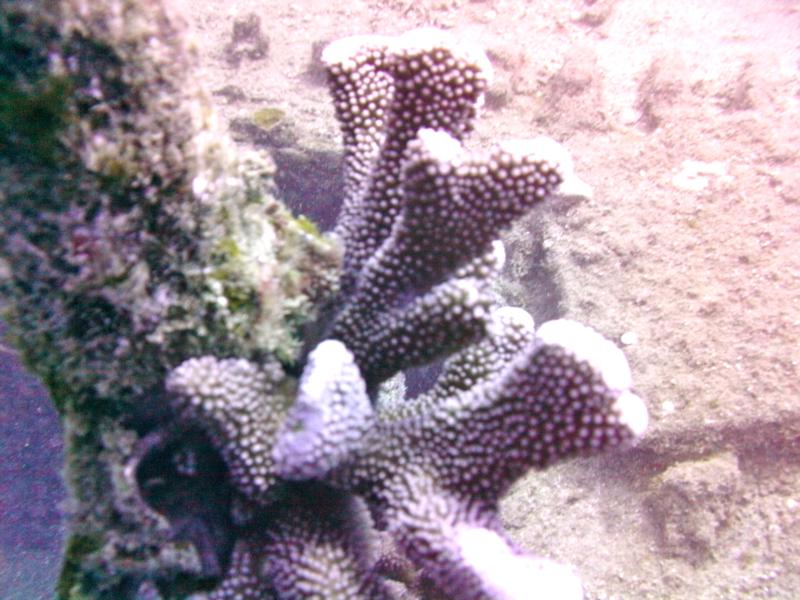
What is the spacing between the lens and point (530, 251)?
5062 mm

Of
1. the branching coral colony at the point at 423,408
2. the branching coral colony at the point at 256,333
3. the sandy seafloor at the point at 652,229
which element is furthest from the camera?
the sandy seafloor at the point at 652,229

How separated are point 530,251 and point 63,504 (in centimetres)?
416

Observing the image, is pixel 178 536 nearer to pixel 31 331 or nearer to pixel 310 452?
pixel 310 452

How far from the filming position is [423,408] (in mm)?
2068

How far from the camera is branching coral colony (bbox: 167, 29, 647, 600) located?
5.29 feet

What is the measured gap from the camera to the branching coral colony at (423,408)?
1.61 m

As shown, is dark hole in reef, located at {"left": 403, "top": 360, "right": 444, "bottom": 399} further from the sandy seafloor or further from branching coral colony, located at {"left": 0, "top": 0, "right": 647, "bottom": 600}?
branching coral colony, located at {"left": 0, "top": 0, "right": 647, "bottom": 600}

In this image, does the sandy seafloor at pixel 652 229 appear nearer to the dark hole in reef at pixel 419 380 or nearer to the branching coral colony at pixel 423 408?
the branching coral colony at pixel 423 408

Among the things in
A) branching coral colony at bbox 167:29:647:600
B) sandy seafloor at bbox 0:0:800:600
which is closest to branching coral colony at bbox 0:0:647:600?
branching coral colony at bbox 167:29:647:600

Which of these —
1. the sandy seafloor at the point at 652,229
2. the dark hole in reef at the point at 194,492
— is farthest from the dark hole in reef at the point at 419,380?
the dark hole in reef at the point at 194,492

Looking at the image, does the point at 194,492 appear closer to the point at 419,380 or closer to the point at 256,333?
the point at 256,333

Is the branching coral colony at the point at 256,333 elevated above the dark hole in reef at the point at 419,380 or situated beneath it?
elevated above

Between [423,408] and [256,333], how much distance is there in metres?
0.71

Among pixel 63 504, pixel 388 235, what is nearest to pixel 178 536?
pixel 63 504
